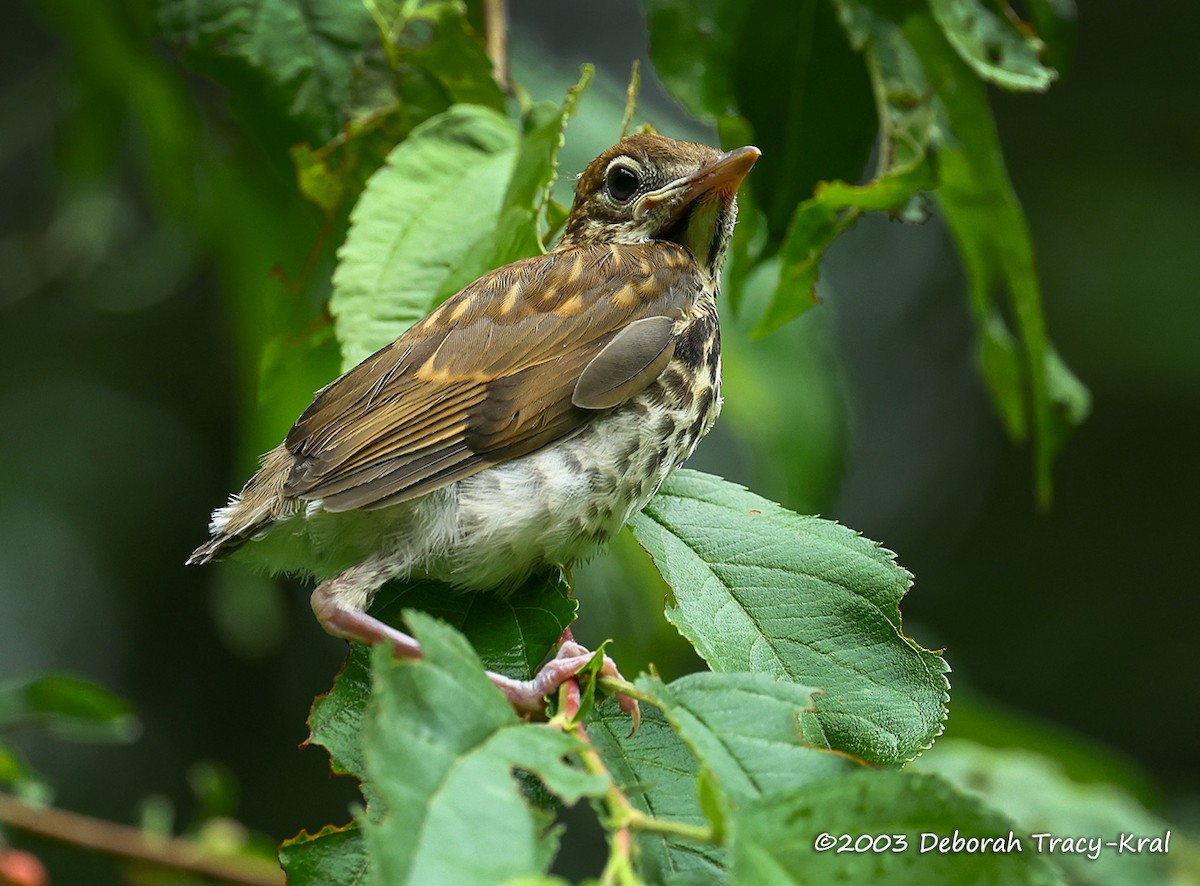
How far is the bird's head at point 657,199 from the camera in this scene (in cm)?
272

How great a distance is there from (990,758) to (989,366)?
4.48 feet

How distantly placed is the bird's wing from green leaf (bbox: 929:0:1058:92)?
2.49 feet

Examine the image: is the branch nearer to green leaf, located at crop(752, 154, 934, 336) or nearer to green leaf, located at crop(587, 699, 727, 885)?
green leaf, located at crop(587, 699, 727, 885)

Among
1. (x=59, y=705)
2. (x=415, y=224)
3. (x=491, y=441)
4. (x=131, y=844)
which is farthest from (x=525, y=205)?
(x=131, y=844)

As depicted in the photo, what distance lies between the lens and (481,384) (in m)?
2.29

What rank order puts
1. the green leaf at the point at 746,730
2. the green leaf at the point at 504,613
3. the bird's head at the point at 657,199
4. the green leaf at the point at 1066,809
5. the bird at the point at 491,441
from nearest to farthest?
the green leaf at the point at 746,730, the green leaf at the point at 504,613, the bird at the point at 491,441, the bird's head at the point at 657,199, the green leaf at the point at 1066,809

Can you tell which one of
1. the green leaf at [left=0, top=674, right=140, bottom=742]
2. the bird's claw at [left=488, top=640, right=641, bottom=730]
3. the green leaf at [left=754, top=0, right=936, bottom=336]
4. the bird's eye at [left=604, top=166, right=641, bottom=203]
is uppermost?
the green leaf at [left=754, top=0, right=936, bottom=336]

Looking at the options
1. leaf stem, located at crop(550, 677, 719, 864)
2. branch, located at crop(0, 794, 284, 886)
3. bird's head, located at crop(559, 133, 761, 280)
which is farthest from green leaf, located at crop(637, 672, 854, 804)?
branch, located at crop(0, 794, 284, 886)

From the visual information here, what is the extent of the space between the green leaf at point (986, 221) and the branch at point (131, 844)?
2041 mm

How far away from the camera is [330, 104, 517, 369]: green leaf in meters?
2.26

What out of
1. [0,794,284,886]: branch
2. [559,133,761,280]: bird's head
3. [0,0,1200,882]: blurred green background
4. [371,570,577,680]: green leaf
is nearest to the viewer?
[371,570,577,680]: green leaf

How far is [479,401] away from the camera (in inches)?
89.0

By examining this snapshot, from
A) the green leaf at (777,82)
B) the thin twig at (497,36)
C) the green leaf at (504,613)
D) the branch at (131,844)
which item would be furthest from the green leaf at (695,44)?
the branch at (131,844)

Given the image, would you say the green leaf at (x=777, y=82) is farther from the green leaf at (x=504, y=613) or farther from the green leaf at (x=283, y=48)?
the green leaf at (x=504, y=613)
